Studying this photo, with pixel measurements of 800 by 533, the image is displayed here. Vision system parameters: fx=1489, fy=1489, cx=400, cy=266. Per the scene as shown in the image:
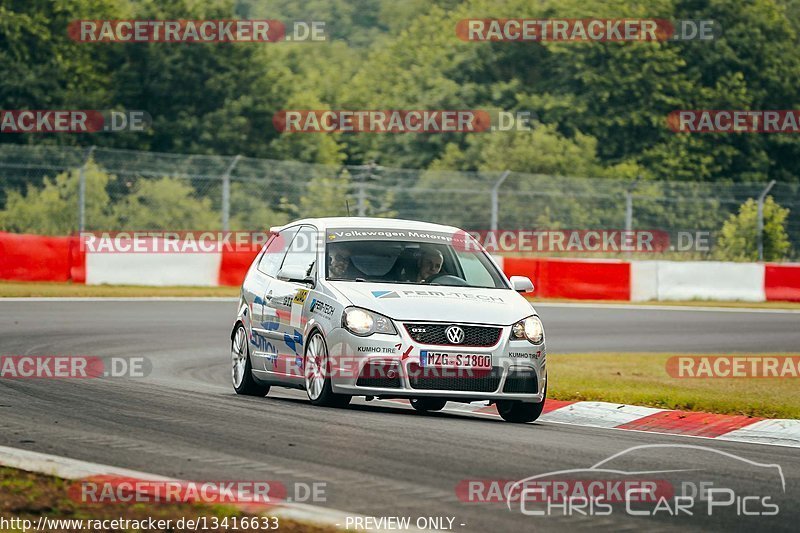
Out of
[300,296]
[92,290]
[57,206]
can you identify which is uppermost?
[57,206]

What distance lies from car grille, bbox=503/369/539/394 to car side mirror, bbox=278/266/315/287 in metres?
1.76

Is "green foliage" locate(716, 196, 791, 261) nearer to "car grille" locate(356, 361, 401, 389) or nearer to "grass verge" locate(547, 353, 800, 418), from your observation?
"grass verge" locate(547, 353, 800, 418)

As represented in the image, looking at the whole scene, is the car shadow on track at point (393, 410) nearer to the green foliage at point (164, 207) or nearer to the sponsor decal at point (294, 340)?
the sponsor decal at point (294, 340)

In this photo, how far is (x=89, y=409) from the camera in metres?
10.3

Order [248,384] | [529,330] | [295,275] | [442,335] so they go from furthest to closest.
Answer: [248,384], [295,275], [529,330], [442,335]

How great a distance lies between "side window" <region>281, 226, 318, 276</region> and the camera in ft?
38.4

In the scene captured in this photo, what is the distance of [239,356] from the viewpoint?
41.7ft

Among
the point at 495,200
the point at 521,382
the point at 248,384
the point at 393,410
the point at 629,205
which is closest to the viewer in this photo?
the point at 521,382

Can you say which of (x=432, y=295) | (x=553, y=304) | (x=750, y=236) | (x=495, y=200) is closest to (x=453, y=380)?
(x=432, y=295)

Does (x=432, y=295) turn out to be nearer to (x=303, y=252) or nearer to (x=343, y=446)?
(x=303, y=252)

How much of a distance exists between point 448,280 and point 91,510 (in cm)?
550

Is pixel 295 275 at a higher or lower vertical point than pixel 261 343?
higher

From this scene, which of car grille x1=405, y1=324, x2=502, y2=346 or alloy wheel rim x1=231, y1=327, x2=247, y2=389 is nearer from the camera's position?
car grille x1=405, y1=324, x2=502, y2=346

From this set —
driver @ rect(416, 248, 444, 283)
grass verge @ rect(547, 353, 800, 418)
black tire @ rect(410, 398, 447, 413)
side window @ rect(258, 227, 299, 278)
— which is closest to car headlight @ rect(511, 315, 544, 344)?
driver @ rect(416, 248, 444, 283)
